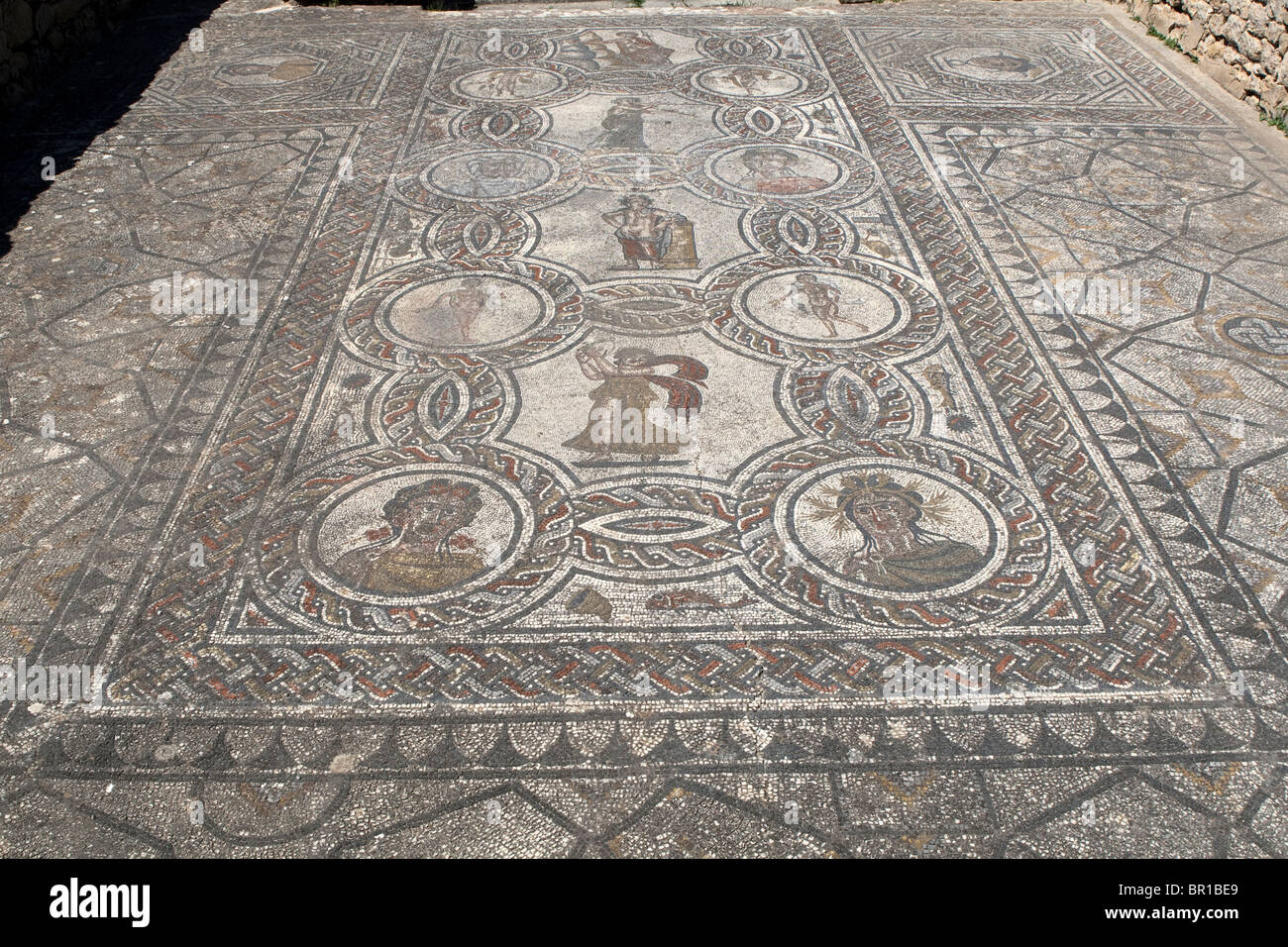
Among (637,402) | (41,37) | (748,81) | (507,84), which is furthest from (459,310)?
(41,37)

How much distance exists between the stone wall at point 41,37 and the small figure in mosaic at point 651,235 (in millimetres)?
3429

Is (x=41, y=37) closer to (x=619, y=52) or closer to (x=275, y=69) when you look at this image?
(x=275, y=69)

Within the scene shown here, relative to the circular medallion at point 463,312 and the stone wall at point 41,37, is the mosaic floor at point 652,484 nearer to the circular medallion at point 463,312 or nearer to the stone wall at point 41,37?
the circular medallion at point 463,312

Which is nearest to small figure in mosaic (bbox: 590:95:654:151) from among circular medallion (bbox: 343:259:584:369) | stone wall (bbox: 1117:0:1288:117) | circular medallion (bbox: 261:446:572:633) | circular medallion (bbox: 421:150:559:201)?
circular medallion (bbox: 421:150:559:201)

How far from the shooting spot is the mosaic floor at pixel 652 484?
2252 millimetres

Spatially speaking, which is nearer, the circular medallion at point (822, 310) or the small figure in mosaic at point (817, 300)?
the circular medallion at point (822, 310)

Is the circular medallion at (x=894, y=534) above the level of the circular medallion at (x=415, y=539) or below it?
above

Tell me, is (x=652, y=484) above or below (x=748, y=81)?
below

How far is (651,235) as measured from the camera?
4375 millimetres

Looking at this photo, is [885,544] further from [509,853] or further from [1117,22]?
[1117,22]

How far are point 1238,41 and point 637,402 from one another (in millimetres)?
4567

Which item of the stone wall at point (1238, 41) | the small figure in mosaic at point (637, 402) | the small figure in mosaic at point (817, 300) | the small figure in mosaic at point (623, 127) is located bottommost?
the small figure in mosaic at point (637, 402)

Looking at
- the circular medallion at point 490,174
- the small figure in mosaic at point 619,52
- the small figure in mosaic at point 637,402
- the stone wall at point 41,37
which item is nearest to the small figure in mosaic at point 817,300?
the small figure in mosaic at point 637,402
